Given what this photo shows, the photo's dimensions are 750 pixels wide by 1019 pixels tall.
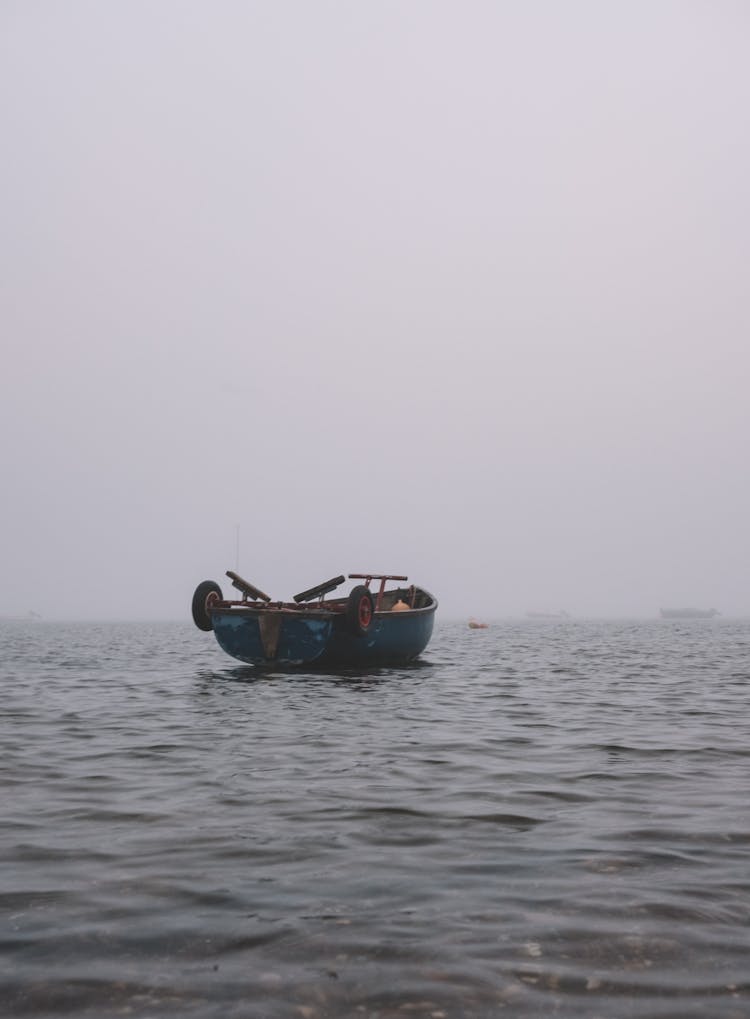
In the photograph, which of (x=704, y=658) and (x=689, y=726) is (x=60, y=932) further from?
(x=704, y=658)

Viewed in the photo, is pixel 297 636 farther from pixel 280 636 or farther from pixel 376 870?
pixel 376 870

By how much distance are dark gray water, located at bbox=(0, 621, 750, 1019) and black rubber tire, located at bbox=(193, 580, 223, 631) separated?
9.74m

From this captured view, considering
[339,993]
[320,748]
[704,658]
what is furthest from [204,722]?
[704,658]

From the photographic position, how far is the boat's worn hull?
19.4 meters

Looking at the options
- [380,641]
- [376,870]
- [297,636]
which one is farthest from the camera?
[380,641]

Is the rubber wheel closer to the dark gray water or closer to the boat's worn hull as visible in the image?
the boat's worn hull

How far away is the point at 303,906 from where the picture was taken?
439 cm

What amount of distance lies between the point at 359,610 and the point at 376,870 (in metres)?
14.4

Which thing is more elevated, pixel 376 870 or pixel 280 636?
pixel 280 636

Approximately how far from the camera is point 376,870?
503cm

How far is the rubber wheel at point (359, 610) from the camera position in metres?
19.2

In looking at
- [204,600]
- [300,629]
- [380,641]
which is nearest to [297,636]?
[300,629]

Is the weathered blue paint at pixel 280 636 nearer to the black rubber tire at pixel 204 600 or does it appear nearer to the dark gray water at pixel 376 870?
the black rubber tire at pixel 204 600

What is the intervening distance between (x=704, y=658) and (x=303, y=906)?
2613 centimetres
